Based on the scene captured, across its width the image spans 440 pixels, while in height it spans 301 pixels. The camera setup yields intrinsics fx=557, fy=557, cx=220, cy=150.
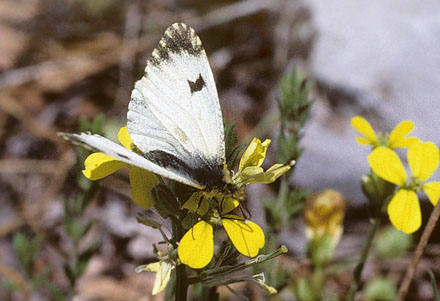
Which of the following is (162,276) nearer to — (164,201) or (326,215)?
(164,201)

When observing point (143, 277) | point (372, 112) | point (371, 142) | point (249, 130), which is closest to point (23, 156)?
point (143, 277)

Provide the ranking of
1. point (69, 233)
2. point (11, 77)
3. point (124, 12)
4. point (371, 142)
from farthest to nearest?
point (124, 12) < point (11, 77) < point (69, 233) < point (371, 142)

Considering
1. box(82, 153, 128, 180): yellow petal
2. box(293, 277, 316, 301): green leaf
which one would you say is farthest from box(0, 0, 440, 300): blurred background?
box(82, 153, 128, 180): yellow petal

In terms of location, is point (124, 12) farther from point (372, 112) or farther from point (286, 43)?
point (372, 112)

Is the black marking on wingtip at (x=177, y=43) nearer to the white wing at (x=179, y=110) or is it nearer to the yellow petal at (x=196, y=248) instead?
the white wing at (x=179, y=110)

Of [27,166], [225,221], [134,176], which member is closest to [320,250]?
[225,221]

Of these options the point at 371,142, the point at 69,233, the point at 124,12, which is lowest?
the point at 69,233
